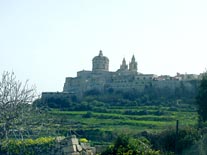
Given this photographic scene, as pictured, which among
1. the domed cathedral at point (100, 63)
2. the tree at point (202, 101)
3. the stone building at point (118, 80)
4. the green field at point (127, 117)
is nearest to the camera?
the tree at point (202, 101)

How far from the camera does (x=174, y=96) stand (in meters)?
83.0

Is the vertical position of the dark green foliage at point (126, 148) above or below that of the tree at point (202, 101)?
below

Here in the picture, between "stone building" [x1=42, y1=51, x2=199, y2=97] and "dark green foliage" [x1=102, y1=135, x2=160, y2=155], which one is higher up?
"stone building" [x1=42, y1=51, x2=199, y2=97]

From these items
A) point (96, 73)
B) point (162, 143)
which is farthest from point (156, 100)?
point (162, 143)

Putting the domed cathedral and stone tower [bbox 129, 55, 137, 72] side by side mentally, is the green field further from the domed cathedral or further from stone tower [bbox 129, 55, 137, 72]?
the domed cathedral

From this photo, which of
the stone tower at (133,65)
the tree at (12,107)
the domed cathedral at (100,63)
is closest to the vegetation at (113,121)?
the tree at (12,107)

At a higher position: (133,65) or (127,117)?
(133,65)

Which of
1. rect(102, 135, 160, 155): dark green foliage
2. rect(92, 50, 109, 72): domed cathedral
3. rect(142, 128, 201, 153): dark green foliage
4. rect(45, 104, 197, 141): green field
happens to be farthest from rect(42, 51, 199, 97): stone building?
rect(102, 135, 160, 155): dark green foliage

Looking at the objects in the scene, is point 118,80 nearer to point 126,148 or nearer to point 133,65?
point 133,65

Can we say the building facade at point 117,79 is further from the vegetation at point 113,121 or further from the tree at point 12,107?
the tree at point 12,107

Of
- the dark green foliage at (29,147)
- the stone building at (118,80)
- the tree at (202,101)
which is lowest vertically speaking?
the dark green foliage at (29,147)

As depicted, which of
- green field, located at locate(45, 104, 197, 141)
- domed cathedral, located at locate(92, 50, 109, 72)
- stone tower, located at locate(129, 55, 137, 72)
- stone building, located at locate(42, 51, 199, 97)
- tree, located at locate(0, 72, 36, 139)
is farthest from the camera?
domed cathedral, located at locate(92, 50, 109, 72)

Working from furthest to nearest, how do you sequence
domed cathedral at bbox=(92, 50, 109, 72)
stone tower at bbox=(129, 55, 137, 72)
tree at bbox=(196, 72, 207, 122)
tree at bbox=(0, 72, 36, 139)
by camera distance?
domed cathedral at bbox=(92, 50, 109, 72) → stone tower at bbox=(129, 55, 137, 72) → tree at bbox=(196, 72, 207, 122) → tree at bbox=(0, 72, 36, 139)

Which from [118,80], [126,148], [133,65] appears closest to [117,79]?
[118,80]
